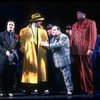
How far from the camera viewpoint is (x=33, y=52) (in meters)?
6.79

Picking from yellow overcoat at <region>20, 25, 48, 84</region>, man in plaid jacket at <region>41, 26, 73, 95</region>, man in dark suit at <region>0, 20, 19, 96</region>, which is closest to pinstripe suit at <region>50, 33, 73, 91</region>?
man in plaid jacket at <region>41, 26, 73, 95</region>

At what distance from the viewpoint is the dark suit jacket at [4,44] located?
22.0ft

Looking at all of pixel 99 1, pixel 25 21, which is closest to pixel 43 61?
pixel 25 21

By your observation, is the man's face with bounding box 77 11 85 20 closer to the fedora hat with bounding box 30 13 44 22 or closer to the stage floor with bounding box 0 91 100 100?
the fedora hat with bounding box 30 13 44 22

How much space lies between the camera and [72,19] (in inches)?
271

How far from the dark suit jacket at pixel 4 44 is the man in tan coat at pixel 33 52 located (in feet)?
0.51

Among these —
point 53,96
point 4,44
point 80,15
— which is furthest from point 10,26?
point 53,96

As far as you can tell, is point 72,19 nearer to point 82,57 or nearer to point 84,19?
point 84,19

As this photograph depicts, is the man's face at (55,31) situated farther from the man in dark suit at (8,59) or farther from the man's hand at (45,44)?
the man in dark suit at (8,59)

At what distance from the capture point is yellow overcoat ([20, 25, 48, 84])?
677 cm

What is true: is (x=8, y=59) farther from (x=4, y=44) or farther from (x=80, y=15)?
(x=80, y=15)

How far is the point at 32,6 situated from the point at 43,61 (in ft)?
3.16

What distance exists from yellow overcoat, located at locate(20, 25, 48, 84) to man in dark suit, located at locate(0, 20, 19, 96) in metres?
0.15

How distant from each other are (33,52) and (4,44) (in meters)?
0.50
